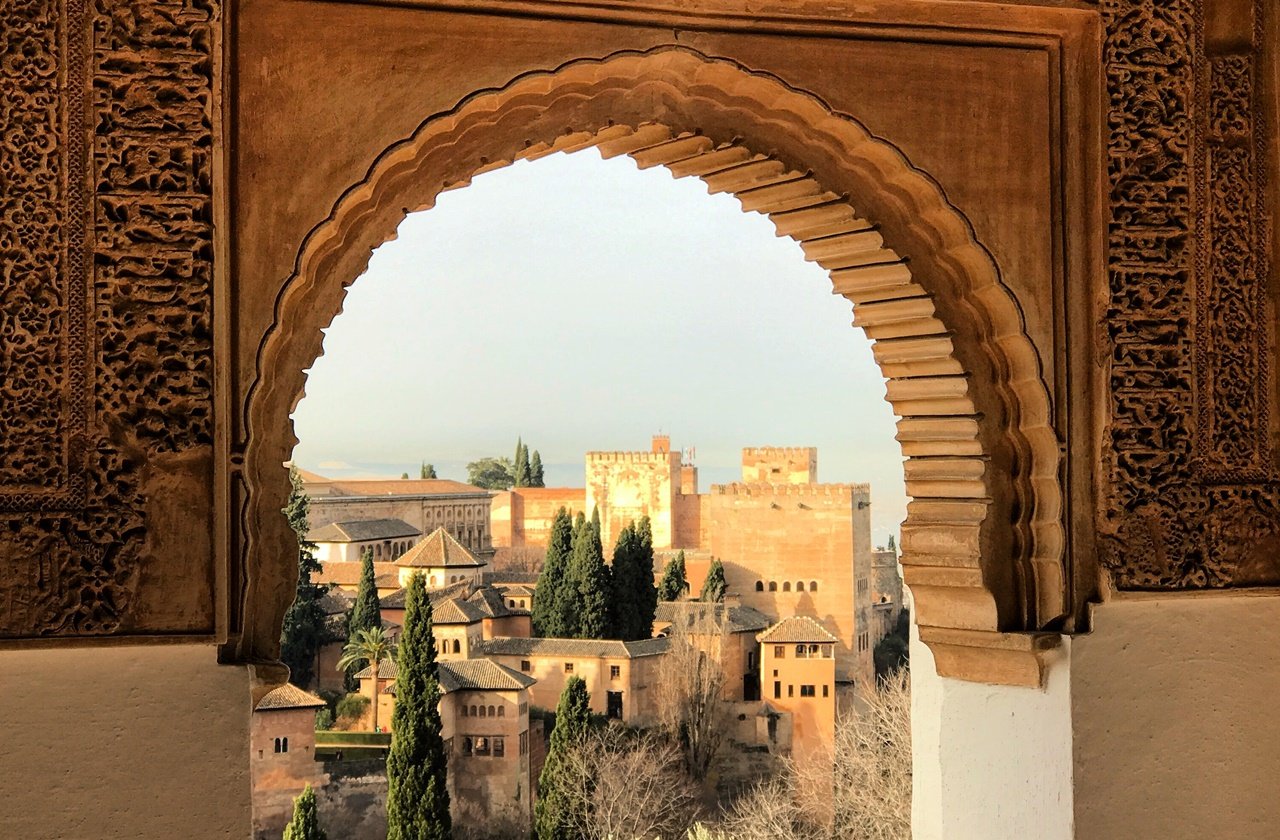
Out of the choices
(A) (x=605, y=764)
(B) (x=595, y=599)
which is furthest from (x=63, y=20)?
(B) (x=595, y=599)

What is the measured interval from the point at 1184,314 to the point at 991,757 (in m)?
0.99

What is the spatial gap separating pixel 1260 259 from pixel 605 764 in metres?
23.3

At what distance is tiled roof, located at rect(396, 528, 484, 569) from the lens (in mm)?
33062

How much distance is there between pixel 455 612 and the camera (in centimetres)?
2856

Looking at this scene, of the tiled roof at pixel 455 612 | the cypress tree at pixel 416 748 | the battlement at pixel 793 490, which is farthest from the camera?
the battlement at pixel 793 490

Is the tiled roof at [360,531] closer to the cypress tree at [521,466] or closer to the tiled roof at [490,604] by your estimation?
the tiled roof at [490,604]

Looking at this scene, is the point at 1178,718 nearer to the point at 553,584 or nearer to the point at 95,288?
the point at 95,288

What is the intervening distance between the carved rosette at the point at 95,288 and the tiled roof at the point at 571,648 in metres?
25.8

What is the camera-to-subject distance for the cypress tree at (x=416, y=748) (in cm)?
1959

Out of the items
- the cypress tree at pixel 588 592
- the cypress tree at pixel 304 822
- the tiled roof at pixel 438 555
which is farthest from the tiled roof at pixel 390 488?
the cypress tree at pixel 304 822

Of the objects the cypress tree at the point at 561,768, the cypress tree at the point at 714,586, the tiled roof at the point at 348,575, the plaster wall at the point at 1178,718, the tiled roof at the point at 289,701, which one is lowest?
the cypress tree at the point at 561,768

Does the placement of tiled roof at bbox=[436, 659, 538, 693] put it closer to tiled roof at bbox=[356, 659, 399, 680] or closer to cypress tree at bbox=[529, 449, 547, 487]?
tiled roof at bbox=[356, 659, 399, 680]

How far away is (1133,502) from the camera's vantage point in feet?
9.71

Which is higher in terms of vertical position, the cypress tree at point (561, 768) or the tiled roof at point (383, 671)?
the tiled roof at point (383, 671)
